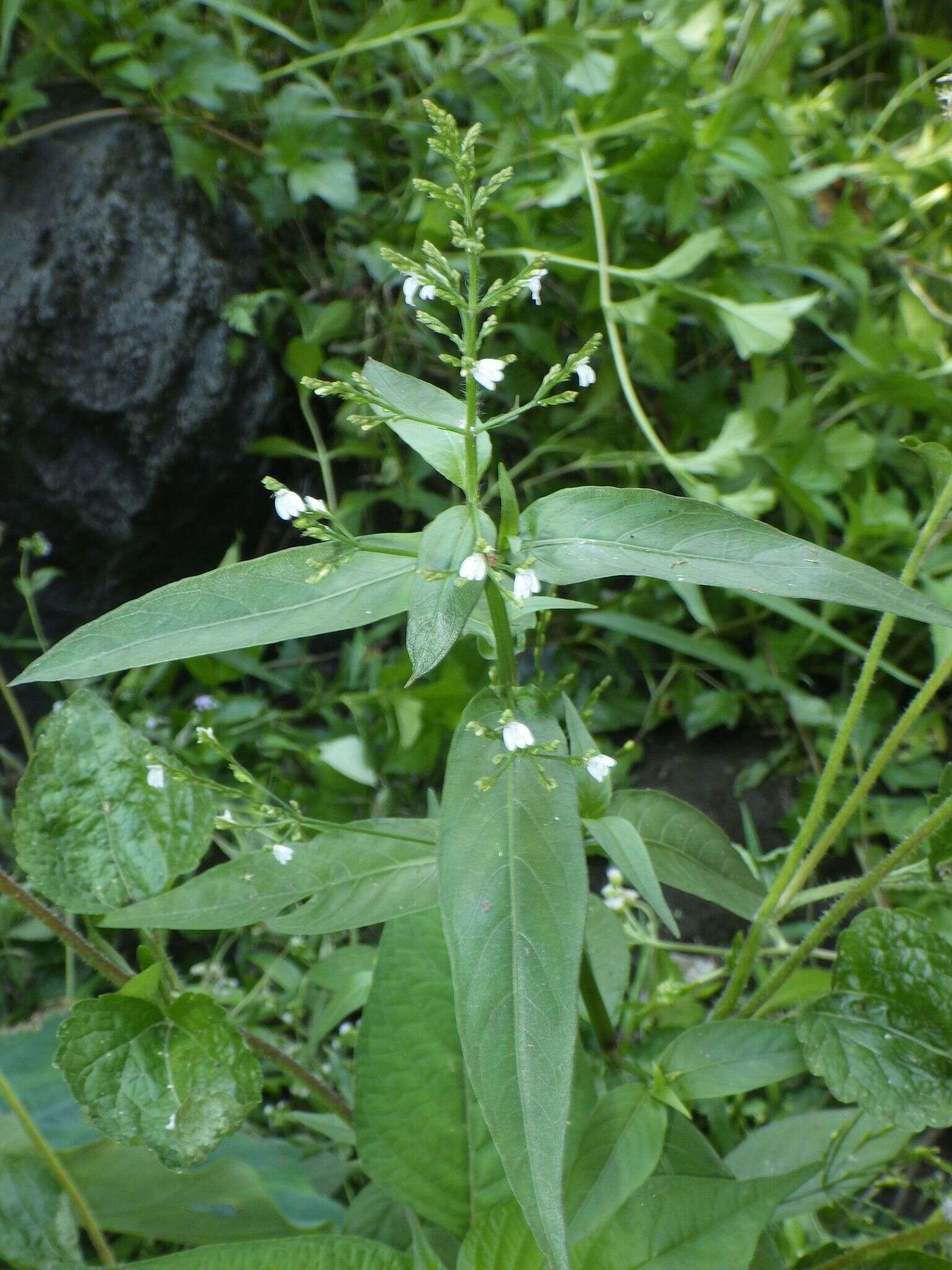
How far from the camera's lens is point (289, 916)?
2.32ft

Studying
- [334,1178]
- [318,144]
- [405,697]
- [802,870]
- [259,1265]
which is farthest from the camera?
[318,144]

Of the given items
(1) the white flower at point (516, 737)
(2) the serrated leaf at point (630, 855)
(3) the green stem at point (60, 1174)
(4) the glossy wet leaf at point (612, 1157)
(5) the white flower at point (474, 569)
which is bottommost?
(3) the green stem at point (60, 1174)

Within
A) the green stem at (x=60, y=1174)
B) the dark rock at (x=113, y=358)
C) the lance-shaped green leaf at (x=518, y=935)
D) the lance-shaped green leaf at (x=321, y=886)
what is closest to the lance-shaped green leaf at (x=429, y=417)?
the lance-shaped green leaf at (x=518, y=935)

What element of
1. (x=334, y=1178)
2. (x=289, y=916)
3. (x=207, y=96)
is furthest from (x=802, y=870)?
(x=207, y=96)

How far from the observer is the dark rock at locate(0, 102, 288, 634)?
138 cm

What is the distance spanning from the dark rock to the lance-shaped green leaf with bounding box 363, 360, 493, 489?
2.80ft

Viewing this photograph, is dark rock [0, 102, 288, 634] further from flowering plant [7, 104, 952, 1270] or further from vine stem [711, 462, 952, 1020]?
vine stem [711, 462, 952, 1020]

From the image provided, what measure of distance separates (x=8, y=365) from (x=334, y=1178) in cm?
113

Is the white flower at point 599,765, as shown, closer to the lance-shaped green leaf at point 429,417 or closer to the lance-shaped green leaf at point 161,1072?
the lance-shaped green leaf at point 429,417

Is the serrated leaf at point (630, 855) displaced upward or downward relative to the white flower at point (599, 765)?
downward

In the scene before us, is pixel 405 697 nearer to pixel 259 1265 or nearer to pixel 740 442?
pixel 740 442

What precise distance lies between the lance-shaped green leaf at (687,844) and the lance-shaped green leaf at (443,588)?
287 millimetres

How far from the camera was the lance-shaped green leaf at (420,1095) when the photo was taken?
802 millimetres

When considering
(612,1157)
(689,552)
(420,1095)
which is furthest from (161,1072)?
(689,552)
